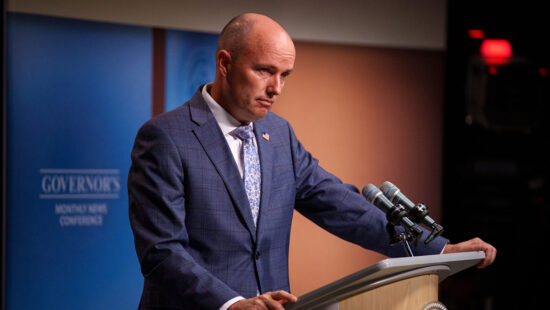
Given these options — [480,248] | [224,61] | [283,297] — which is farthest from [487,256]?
[224,61]

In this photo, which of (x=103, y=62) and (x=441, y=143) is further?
(x=441, y=143)

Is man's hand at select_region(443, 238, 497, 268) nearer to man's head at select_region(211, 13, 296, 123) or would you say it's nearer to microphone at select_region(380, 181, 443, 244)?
microphone at select_region(380, 181, 443, 244)

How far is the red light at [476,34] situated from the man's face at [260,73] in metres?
2.98

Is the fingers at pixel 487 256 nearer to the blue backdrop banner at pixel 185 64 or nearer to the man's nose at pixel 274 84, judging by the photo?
the man's nose at pixel 274 84

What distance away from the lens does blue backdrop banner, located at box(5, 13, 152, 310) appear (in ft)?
11.1

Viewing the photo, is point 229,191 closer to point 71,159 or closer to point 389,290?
point 389,290

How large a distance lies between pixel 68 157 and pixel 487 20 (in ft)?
10.9

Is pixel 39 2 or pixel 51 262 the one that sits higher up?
pixel 39 2

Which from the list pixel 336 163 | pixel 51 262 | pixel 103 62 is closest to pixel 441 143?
pixel 336 163

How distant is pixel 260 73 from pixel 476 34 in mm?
3124

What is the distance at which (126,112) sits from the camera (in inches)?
141

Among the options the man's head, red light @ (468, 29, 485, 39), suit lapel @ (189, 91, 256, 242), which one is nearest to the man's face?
the man's head

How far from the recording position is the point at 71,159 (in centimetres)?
347

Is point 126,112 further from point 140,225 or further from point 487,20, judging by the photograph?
point 487,20
